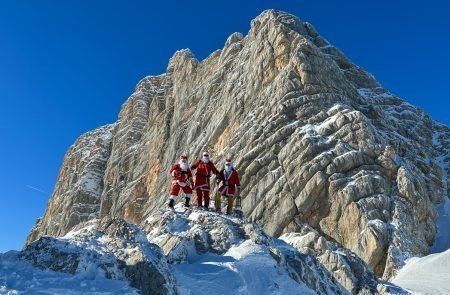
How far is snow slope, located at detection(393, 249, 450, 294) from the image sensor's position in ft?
61.5

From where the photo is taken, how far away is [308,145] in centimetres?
3919

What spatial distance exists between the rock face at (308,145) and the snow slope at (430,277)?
468 centimetres

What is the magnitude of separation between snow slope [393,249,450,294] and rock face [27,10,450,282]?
4.68 m

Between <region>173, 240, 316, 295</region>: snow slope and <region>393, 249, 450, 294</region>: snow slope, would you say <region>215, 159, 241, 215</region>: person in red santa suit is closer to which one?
<region>173, 240, 316, 295</region>: snow slope

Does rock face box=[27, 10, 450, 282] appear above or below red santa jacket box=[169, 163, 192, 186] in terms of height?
above

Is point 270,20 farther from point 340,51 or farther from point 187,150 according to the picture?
point 187,150

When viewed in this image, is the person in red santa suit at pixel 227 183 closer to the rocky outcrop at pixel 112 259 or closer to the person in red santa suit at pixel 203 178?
the person in red santa suit at pixel 203 178

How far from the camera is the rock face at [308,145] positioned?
113ft

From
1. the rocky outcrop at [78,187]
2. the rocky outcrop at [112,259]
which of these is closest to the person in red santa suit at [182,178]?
the rocky outcrop at [112,259]

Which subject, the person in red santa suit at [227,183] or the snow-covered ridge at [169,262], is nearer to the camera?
the snow-covered ridge at [169,262]

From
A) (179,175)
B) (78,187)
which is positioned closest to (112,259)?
(179,175)

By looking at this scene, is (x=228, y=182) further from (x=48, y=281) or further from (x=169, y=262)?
(x=48, y=281)

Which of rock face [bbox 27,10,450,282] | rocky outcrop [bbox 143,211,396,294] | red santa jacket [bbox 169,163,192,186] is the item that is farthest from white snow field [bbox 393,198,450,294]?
red santa jacket [bbox 169,163,192,186]

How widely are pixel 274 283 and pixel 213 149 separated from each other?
137ft
